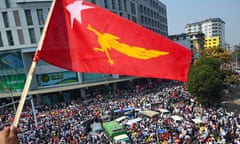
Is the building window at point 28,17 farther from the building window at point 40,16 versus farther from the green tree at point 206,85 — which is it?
the green tree at point 206,85

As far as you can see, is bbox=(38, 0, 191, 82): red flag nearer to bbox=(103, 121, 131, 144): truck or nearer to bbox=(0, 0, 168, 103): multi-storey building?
bbox=(103, 121, 131, 144): truck

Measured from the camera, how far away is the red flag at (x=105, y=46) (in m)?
4.61

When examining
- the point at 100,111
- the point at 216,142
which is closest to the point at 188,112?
the point at 216,142

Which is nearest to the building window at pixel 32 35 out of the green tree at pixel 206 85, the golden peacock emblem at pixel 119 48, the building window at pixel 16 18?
the building window at pixel 16 18

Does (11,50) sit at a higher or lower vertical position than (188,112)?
higher

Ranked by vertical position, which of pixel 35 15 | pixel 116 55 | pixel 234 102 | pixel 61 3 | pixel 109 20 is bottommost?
pixel 234 102

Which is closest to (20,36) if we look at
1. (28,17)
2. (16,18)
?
(16,18)

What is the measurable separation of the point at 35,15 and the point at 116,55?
2882 cm

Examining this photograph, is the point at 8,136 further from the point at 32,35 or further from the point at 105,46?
the point at 32,35

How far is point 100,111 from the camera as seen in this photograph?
74.6 feet

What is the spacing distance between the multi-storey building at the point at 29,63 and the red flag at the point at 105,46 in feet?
85.3

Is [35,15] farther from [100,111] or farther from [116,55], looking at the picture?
[116,55]

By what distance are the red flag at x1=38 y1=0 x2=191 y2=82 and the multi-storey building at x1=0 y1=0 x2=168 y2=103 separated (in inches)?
1024

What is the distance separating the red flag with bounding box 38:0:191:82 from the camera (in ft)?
15.1
